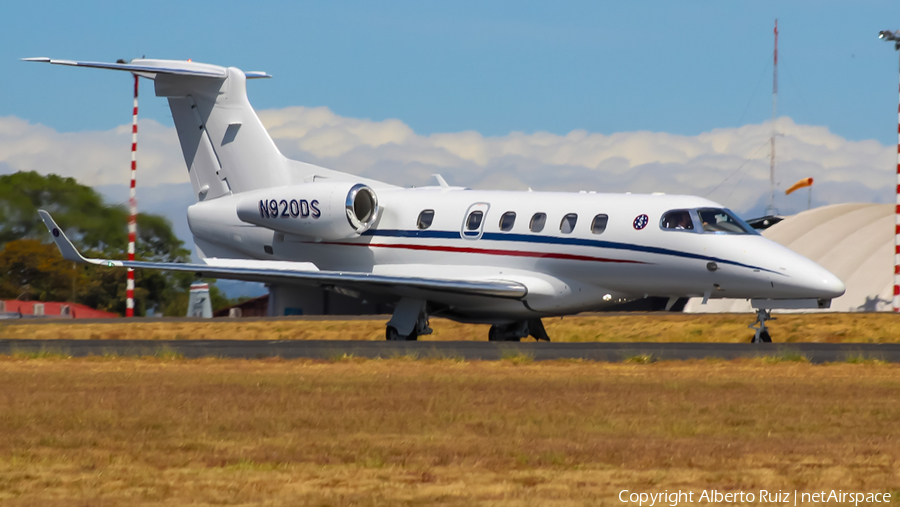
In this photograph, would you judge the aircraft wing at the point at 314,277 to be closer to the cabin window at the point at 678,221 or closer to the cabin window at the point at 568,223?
the cabin window at the point at 568,223

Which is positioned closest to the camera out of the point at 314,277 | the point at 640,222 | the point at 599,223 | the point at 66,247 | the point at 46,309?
the point at 640,222

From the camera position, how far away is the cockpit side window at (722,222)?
966 inches

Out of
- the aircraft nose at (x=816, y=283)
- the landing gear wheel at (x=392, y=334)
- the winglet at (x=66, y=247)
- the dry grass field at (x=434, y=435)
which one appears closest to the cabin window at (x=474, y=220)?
the landing gear wheel at (x=392, y=334)

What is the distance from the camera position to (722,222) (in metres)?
24.6

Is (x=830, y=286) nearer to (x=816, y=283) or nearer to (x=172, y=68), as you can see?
(x=816, y=283)

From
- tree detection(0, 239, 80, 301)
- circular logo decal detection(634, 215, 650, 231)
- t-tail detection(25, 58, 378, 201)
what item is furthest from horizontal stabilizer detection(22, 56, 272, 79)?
tree detection(0, 239, 80, 301)

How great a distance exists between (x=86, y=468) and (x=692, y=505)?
4.76 metres

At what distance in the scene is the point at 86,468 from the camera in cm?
920

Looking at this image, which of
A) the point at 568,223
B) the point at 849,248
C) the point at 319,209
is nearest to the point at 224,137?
the point at 319,209

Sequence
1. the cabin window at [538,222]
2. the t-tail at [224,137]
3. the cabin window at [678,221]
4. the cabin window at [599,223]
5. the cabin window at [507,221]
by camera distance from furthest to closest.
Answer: the t-tail at [224,137] → the cabin window at [507,221] → the cabin window at [538,222] → the cabin window at [599,223] → the cabin window at [678,221]

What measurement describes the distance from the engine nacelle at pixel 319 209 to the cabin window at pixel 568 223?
517 centimetres

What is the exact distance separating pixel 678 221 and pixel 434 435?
14759mm

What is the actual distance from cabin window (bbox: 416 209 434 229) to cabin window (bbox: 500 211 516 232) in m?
1.99

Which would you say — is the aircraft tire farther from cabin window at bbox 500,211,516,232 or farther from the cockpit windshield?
the cockpit windshield
